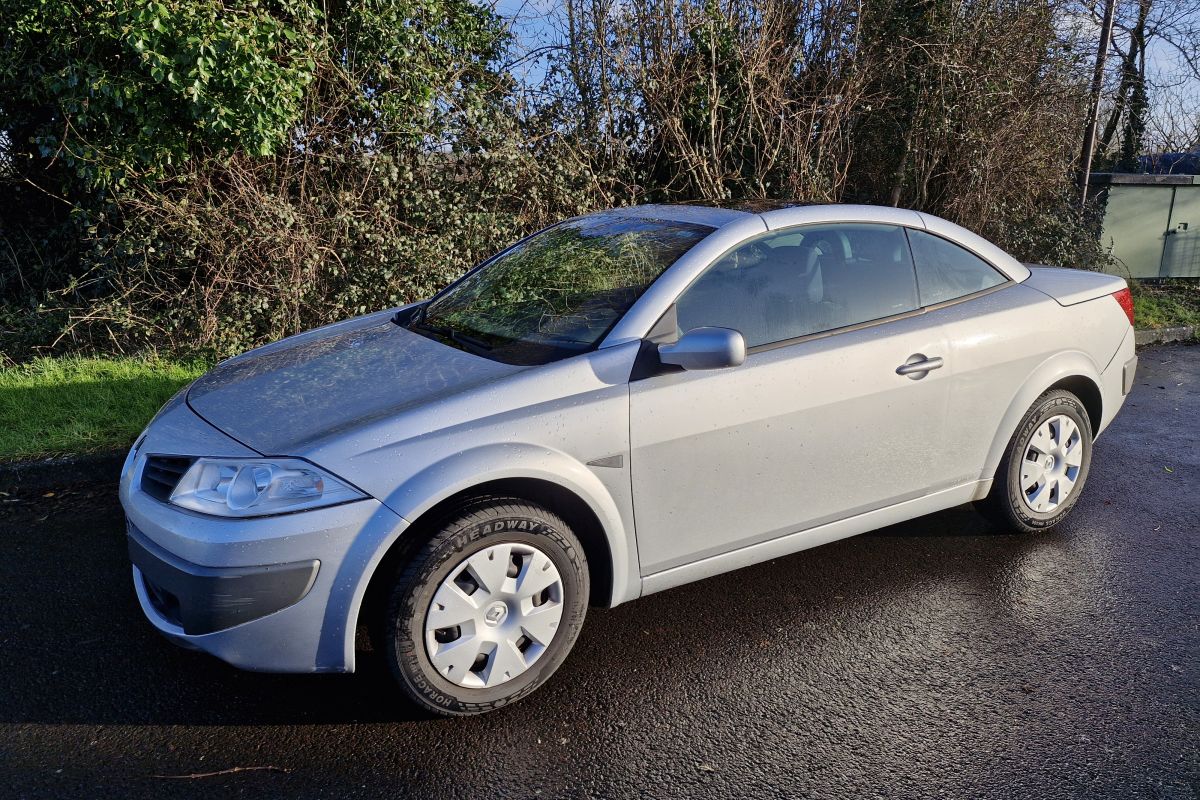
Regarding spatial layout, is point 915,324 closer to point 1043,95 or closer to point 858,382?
point 858,382

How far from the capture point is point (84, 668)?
10.8ft

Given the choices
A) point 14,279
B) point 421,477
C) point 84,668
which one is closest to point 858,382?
point 421,477

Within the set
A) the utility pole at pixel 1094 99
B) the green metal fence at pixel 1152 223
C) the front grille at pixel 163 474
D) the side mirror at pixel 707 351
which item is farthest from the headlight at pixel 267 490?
the green metal fence at pixel 1152 223

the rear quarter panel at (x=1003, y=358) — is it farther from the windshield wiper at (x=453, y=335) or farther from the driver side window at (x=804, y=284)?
the windshield wiper at (x=453, y=335)

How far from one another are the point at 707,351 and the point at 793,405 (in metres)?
0.52

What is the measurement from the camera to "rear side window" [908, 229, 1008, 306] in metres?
4.03

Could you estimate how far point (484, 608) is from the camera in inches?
117

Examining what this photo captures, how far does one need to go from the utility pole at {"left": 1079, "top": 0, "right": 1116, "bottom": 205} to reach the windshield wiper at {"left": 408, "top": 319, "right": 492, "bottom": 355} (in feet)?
33.0

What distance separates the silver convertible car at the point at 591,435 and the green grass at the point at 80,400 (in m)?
2.08

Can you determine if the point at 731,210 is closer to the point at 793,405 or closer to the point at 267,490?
the point at 793,405

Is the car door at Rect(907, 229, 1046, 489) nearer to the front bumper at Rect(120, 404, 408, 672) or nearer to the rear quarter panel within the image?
the rear quarter panel

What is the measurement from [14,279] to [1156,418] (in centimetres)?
961

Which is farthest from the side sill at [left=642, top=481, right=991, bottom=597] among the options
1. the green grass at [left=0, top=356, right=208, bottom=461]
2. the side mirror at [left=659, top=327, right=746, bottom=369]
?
the green grass at [left=0, top=356, right=208, bottom=461]

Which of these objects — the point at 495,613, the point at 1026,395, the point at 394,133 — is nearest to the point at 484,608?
the point at 495,613
